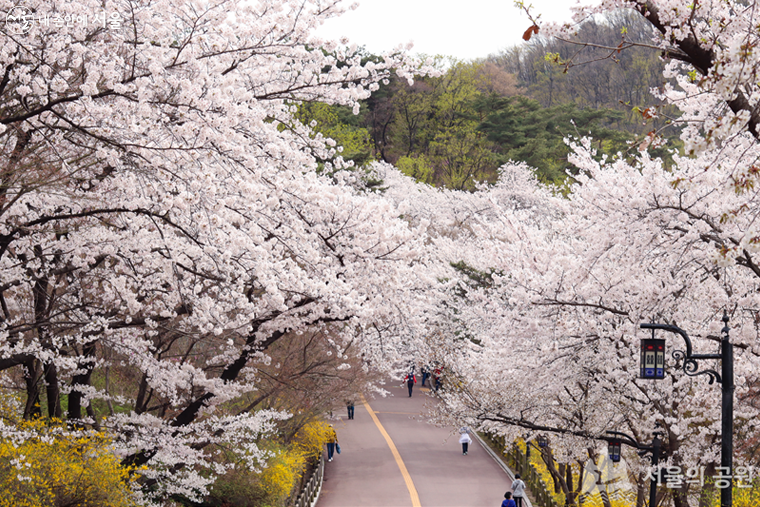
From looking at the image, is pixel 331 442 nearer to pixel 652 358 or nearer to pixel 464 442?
pixel 464 442

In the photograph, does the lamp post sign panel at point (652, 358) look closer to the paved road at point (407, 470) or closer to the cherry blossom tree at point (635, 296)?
the cherry blossom tree at point (635, 296)

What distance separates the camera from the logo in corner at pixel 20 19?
525 centimetres

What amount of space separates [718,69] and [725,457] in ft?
17.2

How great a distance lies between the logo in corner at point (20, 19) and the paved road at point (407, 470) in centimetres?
1477

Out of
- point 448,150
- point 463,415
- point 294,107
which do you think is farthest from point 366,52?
point 294,107

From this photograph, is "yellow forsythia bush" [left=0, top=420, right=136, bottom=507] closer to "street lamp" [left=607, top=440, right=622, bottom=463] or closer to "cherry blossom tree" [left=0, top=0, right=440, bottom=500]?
"cherry blossom tree" [left=0, top=0, right=440, bottom=500]

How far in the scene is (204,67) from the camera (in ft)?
19.4

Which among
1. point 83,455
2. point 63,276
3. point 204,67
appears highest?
point 204,67

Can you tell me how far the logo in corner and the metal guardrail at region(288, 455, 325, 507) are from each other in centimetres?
1328

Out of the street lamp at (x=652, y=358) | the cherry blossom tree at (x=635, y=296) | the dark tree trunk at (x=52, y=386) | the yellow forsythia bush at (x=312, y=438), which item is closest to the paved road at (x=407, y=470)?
the yellow forsythia bush at (x=312, y=438)

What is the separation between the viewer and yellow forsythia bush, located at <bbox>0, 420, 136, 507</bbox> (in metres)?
7.16

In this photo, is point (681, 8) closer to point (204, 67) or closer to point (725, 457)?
point (204, 67)

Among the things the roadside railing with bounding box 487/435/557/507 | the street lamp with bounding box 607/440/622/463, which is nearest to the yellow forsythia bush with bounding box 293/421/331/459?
the roadside railing with bounding box 487/435/557/507

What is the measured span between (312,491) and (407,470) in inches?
152
